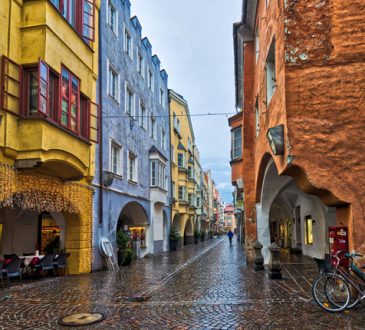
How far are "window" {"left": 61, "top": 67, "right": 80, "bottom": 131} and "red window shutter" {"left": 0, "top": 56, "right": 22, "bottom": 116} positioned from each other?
5.35 ft

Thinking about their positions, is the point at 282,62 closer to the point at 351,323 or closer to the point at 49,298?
the point at 351,323

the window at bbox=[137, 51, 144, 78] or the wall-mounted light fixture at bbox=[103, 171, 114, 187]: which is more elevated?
the window at bbox=[137, 51, 144, 78]

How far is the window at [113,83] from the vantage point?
1944 cm

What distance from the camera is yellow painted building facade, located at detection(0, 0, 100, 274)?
36.9 feet

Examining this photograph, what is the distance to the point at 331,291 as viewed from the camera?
26.2ft

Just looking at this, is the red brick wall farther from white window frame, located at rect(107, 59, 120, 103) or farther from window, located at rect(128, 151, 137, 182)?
window, located at rect(128, 151, 137, 182)

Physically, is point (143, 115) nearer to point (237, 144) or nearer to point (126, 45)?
point (126, 45)

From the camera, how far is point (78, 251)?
1525 cm

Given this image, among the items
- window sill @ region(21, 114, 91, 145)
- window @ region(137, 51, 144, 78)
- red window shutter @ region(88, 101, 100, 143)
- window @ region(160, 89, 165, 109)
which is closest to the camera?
window sill @ region(21, 114, 91, 145)

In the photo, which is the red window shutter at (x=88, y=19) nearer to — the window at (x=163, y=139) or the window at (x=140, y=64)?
the window at (x=140, y=64)

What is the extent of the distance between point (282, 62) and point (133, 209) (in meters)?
16.5

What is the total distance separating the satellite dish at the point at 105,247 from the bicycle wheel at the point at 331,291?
1036 cm

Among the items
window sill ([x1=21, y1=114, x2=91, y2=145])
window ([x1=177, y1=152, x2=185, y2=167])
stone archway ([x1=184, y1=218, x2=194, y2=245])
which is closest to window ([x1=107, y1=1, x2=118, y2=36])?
window sill ([x1=21, y1=114, x2=91, y2=145])

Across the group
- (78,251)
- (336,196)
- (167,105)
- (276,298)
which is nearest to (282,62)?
(336,196)
